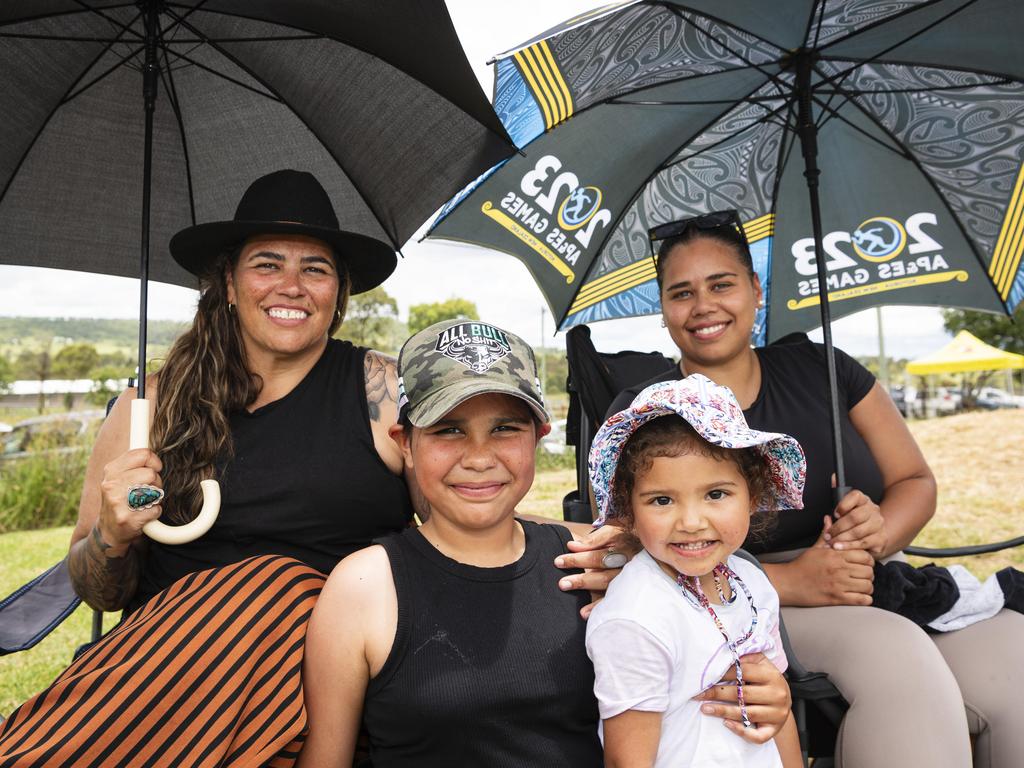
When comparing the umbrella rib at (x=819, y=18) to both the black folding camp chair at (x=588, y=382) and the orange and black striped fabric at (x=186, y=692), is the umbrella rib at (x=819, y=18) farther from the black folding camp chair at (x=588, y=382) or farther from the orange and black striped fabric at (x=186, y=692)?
the orange and black striped fabric at (x=186, y=692)

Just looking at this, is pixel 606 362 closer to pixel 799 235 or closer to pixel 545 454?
pixel 799 235

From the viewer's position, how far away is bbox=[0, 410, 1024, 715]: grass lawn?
201 inches

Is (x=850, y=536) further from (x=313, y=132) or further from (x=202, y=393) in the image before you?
(x=313, y=132)

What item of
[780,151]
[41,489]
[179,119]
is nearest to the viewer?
[179,119]

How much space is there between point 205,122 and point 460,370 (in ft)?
5.25

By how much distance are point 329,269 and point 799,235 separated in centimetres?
213

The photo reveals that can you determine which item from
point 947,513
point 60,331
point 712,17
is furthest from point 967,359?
point 60,331

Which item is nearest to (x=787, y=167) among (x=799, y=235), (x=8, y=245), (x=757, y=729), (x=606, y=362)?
→ (x=799, y=235)

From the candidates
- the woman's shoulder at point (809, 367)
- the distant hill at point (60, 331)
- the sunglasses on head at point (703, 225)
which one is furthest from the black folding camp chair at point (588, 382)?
the distant hill at point (60, 331)

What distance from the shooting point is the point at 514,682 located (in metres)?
1.59

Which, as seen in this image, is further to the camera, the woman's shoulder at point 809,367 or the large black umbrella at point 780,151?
the woman's shoulder at point 809,367

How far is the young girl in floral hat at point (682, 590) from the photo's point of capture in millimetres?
1596

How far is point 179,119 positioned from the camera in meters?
2.63

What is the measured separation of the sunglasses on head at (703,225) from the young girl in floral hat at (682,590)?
39.8 inches
